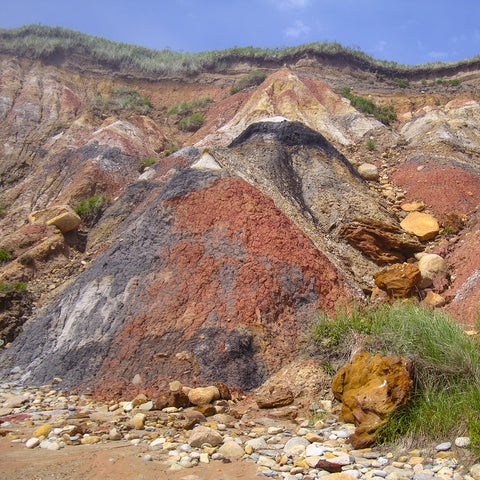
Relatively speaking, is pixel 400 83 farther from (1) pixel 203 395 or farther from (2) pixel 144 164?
(1) pixel 203 395

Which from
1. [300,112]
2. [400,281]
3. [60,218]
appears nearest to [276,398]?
[400,281]

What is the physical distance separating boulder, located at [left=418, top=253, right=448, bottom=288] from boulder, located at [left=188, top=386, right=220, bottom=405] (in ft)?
17.9

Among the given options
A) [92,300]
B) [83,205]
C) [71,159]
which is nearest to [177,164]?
[83,205]

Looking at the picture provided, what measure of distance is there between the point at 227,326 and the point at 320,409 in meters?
2.16

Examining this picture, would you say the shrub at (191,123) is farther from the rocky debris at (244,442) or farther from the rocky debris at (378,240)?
the rocky debris at (244,442)

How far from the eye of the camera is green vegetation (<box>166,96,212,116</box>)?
2661 cm

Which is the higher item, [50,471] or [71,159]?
[71,159]

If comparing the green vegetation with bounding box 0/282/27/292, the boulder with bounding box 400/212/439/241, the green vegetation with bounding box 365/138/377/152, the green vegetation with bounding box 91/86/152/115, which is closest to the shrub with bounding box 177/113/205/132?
the green vegetation with bounding box 91/86/152/115

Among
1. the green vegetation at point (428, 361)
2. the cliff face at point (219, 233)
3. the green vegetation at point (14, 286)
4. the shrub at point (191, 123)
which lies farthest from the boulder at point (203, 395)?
the shrub at point (191, 123)

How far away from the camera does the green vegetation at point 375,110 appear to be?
22.3 m

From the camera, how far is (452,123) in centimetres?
1900

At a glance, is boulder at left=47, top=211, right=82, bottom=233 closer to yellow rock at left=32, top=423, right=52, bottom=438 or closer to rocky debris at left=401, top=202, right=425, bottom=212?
yellow rock at left=32, top=423, right=52, bottom=438

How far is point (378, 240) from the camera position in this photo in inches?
412

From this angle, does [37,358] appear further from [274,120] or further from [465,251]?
[274,120]
